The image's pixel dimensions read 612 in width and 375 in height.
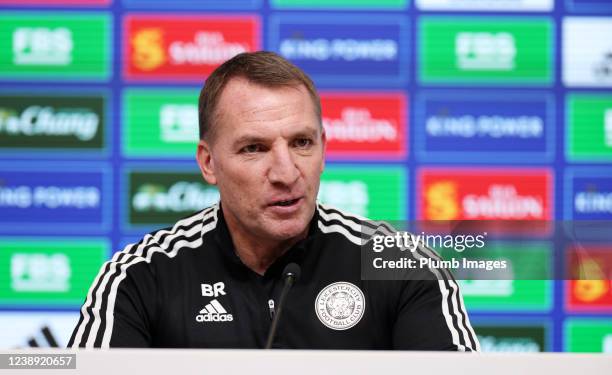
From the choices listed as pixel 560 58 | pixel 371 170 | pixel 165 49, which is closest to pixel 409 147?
pixel 371 170

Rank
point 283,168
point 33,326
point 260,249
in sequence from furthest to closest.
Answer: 1. point 33,326
2. point 260,249
3. point 283,168

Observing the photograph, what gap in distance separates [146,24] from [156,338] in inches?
52.7

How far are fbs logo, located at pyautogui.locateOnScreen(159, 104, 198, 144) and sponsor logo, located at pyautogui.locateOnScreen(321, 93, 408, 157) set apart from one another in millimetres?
440

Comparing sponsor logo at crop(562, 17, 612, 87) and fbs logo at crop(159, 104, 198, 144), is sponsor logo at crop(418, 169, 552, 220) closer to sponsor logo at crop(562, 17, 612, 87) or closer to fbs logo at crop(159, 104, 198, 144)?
sponsor logo at crop(562, 17, 612, 87)

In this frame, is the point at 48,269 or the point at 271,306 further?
the point at 48,269

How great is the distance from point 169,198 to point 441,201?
2.96 ft

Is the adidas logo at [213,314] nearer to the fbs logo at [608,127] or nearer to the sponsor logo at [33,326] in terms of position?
the sponsor logo at [33,326]

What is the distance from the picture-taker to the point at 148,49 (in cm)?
235

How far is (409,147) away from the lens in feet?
7.71

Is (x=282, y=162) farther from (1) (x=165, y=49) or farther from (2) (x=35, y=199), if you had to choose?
(2) (x=35, y=199)

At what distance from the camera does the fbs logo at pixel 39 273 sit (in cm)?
233

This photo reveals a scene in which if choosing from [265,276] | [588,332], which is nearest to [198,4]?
[265,276]

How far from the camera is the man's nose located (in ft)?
4.18

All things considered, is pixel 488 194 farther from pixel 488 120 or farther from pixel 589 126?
pixel 589 126
